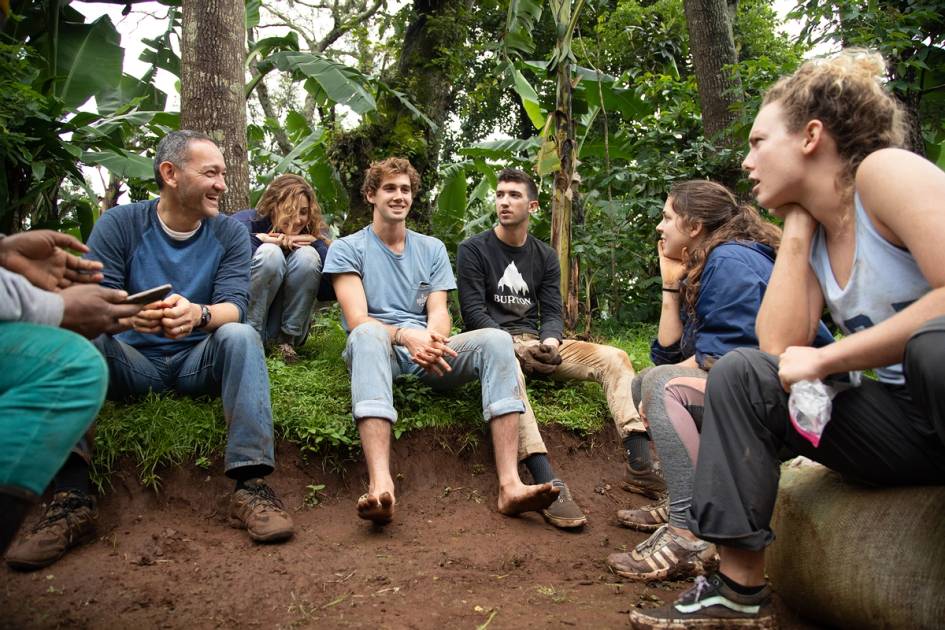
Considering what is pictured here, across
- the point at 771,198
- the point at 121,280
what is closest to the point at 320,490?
the point at 121,280

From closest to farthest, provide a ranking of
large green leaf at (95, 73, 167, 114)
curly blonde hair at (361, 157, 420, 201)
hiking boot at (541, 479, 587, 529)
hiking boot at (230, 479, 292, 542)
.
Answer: hiking boot at (230, 479, 292, 542)
hiking boot at (541, 479, 587, 529)
curly blonde hair at (361, 157, 420, 201)
large green leaf at (95, 73, 167, 114)

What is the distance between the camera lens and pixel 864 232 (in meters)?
2.21

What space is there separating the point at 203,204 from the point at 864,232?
302cm

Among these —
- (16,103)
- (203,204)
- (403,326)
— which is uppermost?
(16,103)

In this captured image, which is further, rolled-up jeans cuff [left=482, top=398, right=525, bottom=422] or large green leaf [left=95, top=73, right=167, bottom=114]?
large green leaf [left=95, top=73, right=167, bottom=114]

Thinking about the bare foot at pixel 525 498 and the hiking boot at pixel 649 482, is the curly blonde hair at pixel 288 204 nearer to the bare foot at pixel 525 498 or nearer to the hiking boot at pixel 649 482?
the bare foot at pixel 525 498

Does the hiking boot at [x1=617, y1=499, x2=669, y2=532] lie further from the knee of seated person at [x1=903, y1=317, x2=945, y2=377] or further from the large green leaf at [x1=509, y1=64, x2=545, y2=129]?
the large green leaf at [x1=509, y1=64, x2=545, y2=129]

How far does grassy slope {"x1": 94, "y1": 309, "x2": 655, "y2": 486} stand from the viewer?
12.0 feet

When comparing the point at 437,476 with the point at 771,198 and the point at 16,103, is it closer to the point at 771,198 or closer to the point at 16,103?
the point at 771,198

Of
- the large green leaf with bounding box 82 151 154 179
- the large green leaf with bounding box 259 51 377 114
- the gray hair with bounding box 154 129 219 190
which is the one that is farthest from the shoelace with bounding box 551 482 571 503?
the large green leaf with bounding box 82 151 154 179

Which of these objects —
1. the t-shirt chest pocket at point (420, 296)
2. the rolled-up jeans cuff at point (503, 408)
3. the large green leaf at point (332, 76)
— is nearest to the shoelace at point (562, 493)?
the rolled-up jeans cuff at point (503, 408)

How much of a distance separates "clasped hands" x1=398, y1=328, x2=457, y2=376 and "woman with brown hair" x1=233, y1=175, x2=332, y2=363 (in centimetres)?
115

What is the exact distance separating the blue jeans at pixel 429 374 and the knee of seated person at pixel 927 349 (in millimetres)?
2212

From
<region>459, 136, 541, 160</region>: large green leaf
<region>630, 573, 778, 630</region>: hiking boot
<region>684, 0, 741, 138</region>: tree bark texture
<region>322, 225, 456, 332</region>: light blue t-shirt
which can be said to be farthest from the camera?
<region>459, 136, 541, 160</region>: large green leaf
